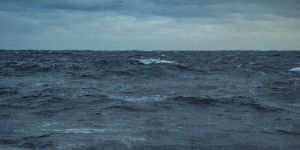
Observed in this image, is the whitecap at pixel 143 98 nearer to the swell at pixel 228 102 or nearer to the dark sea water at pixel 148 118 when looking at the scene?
the dark sea water at pixel 148 118

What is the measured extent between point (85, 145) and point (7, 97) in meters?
10.0

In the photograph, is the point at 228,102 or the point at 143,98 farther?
the point at 143,98

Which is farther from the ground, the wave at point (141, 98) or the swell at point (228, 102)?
the swell at point (228, 102)

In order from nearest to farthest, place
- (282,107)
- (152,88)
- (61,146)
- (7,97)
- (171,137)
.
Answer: (61,146) < (171,137) < (282,107) < (7,97) < (152,88)

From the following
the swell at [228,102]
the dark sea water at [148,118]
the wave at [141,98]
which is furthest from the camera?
the wave at [141,98]

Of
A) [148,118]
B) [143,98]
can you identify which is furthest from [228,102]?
[148,118]

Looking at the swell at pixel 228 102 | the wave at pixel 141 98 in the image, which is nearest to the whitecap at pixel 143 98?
the wave at pixel 141 98

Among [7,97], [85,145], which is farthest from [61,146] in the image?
[7,97]

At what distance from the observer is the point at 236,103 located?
1688 centimetres

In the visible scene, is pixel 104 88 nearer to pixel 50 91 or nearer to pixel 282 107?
pixel 50 91

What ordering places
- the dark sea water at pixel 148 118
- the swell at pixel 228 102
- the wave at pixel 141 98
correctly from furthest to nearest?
the wave at pixel 141 98 → the swell at pixel 228 102 → the dark sea water at pixel 148 118

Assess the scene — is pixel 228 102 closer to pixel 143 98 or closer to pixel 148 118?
pixel 143 98

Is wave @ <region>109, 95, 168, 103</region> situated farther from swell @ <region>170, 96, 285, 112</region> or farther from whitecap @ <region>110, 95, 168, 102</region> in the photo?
swell @ <region>170, 96, 285, 112</region>

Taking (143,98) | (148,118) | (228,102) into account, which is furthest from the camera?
(143,98)
